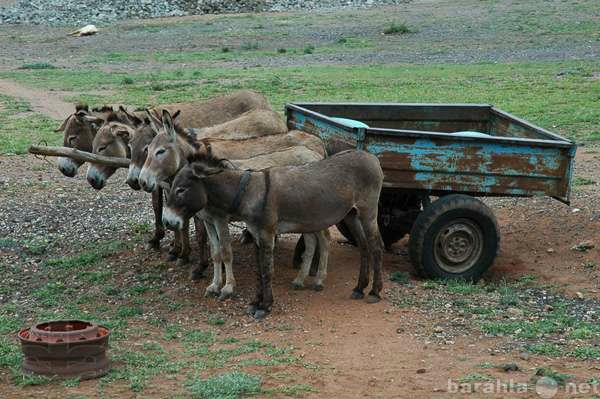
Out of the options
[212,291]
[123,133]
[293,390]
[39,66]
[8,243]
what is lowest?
[39,66]

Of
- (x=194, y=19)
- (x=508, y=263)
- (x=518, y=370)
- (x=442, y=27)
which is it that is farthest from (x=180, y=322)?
(x=194, y=19)

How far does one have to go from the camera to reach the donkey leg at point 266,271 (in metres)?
8.90

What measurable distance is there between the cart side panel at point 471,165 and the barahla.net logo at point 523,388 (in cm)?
329

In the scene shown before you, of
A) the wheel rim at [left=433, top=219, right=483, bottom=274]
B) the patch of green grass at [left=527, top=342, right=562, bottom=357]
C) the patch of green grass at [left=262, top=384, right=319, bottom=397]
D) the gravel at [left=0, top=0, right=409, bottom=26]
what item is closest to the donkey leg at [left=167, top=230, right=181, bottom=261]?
the wheel rim at [left=433, top=219, right=483, bottom=274]

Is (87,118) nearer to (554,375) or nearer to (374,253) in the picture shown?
(374,253)

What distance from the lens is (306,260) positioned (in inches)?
391

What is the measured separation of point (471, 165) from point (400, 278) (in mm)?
1343

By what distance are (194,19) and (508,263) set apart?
35056 mm

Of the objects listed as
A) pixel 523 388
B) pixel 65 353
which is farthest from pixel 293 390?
pixel 65 353

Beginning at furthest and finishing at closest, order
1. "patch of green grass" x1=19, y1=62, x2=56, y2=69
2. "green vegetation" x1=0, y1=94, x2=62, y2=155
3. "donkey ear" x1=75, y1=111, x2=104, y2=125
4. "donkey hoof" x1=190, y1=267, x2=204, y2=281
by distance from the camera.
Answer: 1. "patch of green grass" x1=19, y1=62, x2=56, y2=69
2. "green vegetation" x1=0, y1=94, x2=62, y2=155
3. "donkey ear" x1=75, y1=111, x2=104, y2=125
4. "donkey hoof" x1=190, y1=267, x2=204, y2=281

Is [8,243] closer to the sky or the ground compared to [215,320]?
closer to the ground

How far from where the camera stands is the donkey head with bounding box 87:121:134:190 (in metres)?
10.7

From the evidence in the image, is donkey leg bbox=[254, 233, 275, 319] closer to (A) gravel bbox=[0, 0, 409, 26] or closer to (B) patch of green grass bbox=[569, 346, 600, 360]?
(B) patch of green grass bbox=[569, 346, 600, 360]

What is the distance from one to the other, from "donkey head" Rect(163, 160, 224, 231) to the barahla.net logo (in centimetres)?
310
